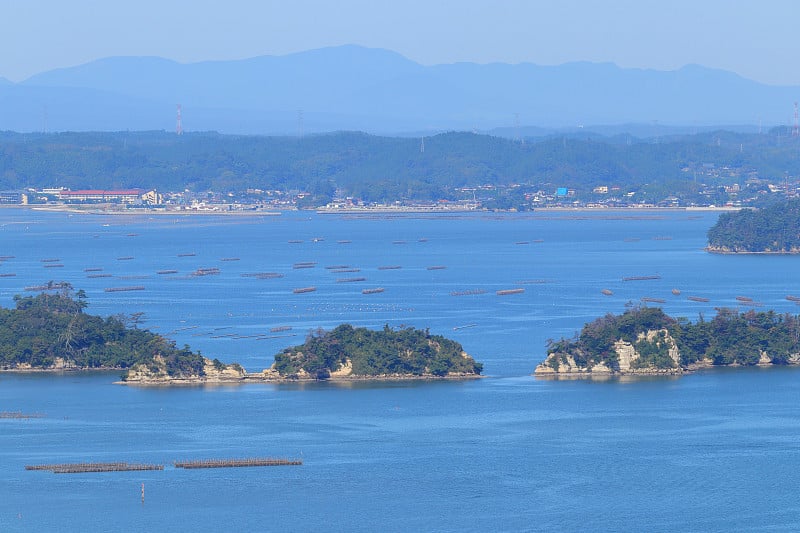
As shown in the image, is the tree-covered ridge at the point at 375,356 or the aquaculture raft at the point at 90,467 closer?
the aquaculture raft at the point at 90,467

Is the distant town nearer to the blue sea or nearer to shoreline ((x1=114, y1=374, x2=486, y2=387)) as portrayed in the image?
the blue sea

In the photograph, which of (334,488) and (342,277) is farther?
(342,277)

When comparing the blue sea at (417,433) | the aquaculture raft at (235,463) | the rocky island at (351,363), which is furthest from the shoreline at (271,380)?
the aquaculture raft at (235,463)

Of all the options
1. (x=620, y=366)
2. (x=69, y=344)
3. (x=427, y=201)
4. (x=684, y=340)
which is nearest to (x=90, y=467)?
(x=69, y=344)

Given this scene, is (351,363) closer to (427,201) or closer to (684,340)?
(684,340)

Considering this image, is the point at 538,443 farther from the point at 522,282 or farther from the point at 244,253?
the point at 244,253

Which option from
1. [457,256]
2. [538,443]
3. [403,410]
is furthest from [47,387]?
[457,256]

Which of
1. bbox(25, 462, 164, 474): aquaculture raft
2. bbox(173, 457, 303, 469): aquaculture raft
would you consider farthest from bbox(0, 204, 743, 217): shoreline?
bbox(25, 462, 164, 474): aquaculture raft

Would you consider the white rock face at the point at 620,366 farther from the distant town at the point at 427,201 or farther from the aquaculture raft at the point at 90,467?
the distant town at the point at 427,201
